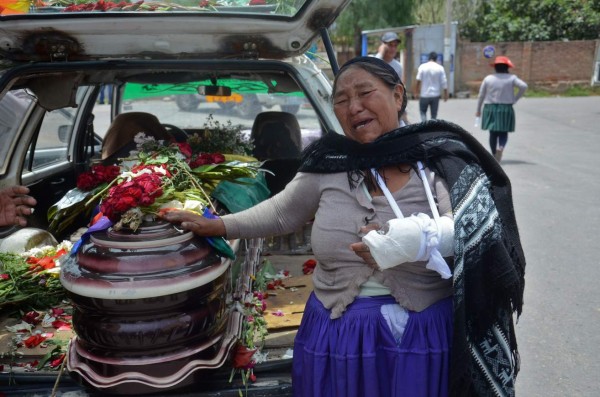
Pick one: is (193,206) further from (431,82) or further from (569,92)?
(569,92)

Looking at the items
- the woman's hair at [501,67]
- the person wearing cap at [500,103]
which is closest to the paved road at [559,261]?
the person wearing cap at [500,103]

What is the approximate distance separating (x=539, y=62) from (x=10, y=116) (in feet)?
92.5

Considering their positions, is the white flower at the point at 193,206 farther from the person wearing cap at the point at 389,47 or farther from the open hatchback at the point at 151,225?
the person wearing cap at the point at 389,47

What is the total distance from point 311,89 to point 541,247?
4017mm

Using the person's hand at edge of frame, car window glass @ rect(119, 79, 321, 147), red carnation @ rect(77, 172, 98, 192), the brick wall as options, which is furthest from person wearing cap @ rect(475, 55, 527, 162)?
the brick wall

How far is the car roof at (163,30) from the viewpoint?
118 inches

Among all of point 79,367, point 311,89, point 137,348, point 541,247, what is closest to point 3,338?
point 79,367

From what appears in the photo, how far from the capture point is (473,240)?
202 cm

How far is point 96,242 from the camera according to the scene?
2.37m

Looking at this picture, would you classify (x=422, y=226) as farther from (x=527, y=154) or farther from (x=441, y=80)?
(x=441, y=80)

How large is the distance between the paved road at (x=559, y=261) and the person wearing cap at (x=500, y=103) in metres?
0.54

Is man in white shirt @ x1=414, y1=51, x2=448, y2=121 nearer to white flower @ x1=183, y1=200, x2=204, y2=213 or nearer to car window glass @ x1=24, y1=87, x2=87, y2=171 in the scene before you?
car window glass @ x1=24, y1=87, x2=87, y2=171

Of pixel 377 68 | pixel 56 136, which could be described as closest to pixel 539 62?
pixel 56 136

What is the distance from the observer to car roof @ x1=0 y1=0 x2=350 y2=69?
118 inches
